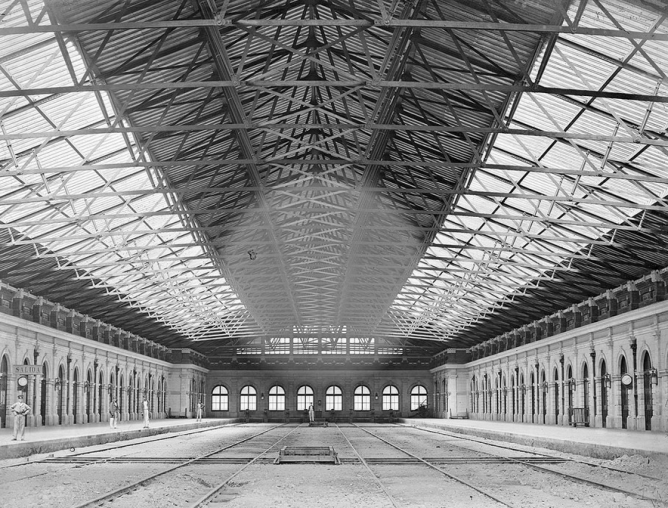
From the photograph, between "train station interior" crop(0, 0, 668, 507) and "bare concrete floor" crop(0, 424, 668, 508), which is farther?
"train station interior" crop(0, 0, 668, 507)

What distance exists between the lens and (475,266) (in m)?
46.5

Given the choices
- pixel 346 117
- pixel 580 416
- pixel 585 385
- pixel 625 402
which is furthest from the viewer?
pixel 585 385

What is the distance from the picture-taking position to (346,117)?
95.6ft

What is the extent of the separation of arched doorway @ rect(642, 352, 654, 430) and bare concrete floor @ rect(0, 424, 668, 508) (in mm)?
11939

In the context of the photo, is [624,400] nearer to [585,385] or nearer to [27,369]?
[585,385]

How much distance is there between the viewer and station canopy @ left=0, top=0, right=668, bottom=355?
20.0 metres

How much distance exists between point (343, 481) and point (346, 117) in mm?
13936

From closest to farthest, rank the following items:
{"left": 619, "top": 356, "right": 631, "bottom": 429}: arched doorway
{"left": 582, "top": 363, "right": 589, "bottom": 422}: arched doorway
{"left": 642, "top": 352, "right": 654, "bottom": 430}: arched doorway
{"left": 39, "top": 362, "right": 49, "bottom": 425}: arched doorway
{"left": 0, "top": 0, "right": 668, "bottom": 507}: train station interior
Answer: {"left": 0, "top": 0, "right": 668, "bottom": 507}: train station interior → {"left": 642, "top": 352, "right": 654, "bottom": 430}: arched doorway → {"left": 619, "top": 356, "right": 631, "bottom": 429}: arched doorway → {"left": 39, "top": 362, "right": 49, "bottom": 425}: arched doorway → {"left": 582, "top": 363, "right": 589, "bottom": 422}: arched doorway

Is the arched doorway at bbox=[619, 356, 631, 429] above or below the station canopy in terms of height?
below

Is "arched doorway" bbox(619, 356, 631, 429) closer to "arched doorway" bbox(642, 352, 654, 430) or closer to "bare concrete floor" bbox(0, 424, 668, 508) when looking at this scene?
"arched doorway" bbox(642, 352, 654, 430)

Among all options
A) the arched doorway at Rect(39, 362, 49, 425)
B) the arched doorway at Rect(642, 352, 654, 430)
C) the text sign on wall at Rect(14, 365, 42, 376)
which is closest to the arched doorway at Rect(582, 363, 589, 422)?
the arched doorway at Rect(642, 352, 654, 430)

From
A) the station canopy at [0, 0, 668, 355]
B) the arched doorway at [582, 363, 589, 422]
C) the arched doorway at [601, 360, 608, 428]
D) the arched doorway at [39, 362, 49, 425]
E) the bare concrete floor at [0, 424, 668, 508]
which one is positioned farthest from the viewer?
the arched doorway at [582, 363, 589, 422]

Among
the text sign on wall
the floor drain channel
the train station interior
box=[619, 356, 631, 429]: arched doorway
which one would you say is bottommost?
the floor drain channel

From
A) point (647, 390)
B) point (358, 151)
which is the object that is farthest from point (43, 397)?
point (647, 390)
